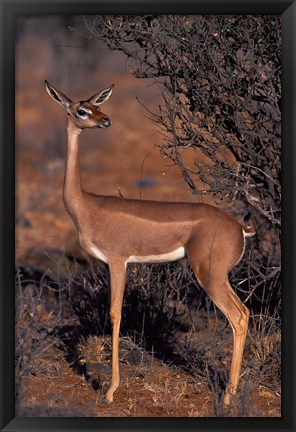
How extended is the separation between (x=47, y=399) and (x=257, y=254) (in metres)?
2.82

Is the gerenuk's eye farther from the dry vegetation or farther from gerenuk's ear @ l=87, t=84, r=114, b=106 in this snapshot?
the dry vegetation

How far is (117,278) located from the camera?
7.25m

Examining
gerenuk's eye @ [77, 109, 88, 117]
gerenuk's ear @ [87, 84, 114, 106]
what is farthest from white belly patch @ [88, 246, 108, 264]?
gerenuk's ear @ [87, 84, 114, 106]

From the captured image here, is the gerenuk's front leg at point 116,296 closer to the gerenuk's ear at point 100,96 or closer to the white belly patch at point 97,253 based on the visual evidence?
the white belly patch at point 97,253

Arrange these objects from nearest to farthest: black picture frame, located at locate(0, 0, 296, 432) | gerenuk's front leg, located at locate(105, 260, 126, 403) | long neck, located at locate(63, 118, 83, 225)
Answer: black picture frame, located at locate(0, 0, 296, 432) → gerenuk's front leg, located at locate(105, 260, 126, 403) → long neck, located at locate(63, 118, 83, 225)

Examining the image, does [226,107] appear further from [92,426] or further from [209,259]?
[92,426]

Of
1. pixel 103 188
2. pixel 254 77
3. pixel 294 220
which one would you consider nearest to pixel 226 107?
pixel 254 77

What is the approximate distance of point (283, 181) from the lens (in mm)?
6473

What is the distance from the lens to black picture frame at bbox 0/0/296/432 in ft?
21.2

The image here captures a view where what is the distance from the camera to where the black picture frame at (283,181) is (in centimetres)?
645

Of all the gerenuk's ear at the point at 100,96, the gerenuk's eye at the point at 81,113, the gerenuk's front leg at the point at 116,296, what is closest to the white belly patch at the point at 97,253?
the gerenuk's front leg at the point at 116,296

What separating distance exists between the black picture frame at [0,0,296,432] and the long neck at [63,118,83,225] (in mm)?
977

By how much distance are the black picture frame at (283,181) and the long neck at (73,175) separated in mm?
977

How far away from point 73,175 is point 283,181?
5.71 ft
